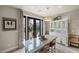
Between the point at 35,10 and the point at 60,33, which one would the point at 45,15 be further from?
the point at 60,33

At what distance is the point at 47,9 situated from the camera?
2205 mm

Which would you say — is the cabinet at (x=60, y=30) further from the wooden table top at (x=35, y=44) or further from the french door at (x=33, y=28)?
the french door at (x=33, y=28)

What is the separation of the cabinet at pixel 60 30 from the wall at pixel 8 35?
766 mm

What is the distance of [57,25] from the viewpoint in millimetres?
2248

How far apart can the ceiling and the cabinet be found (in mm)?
196

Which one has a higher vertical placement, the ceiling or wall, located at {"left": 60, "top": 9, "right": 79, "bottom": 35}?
the ceiling

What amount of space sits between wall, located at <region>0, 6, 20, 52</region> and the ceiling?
0.53 ft

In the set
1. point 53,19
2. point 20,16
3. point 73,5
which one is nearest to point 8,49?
point 20,16

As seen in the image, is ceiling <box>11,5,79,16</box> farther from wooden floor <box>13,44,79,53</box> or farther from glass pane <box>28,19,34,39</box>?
wooden floor <box>13,44,79,53</box>

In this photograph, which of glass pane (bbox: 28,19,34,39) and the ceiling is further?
glass pane (bbox: 28,19,34,39)

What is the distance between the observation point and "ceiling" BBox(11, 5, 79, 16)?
213 cm

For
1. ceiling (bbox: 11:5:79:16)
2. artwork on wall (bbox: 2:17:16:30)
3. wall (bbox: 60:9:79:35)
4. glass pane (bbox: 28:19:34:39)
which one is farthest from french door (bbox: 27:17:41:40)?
wall (bbox: 60:9:79:35)

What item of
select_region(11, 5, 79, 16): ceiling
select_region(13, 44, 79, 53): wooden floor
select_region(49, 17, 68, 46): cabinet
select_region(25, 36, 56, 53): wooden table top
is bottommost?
select_region(13, 44, 79, 53): wooden floor
